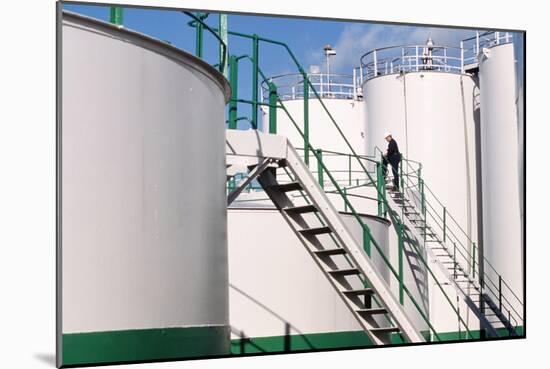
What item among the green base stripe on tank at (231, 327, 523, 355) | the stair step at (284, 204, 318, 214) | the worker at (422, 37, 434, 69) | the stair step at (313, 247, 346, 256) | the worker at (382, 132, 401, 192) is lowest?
the green base stripe on tank at (231, 327, 523, 355)

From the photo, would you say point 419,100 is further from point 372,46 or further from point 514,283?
point 514,283

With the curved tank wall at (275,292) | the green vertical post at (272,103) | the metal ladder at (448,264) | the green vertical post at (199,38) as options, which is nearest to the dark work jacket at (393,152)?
the metal ladder at (448,264)

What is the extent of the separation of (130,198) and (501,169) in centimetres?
966

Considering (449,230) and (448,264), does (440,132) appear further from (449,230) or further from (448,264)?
(448,264)

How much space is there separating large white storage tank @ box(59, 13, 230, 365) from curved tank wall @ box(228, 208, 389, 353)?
453cm

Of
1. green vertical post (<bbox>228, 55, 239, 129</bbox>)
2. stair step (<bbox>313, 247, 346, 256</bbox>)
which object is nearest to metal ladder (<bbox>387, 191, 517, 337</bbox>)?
stair step (<bbox>313, 247, 346, 256</bbox>)

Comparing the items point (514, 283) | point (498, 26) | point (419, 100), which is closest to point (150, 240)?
point (498, 26)

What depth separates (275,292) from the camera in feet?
43.8

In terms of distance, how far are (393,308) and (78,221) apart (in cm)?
415

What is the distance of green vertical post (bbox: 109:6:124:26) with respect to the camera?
26.9 ft

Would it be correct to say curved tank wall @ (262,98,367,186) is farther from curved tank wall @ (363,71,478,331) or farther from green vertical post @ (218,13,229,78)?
green vertical post @ (218,13,229,78)

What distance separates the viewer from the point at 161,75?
323 inches

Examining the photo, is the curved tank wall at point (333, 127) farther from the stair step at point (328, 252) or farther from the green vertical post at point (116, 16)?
the green vertical post at point (116, 16)
